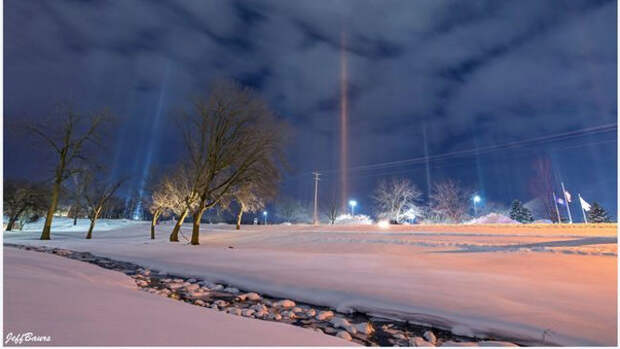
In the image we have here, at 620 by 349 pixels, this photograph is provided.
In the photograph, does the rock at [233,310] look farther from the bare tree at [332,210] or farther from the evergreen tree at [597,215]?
the bare tree at [332,210]

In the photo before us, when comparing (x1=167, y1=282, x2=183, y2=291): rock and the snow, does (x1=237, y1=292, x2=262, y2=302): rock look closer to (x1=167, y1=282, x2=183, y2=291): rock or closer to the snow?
(x1=167, y1=282, x2=183, y2=291): rock

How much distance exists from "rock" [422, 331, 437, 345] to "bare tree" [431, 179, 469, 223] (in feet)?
190

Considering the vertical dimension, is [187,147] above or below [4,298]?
above

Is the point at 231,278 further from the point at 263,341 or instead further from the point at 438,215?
the point at 438,215

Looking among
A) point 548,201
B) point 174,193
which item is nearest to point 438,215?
point 548,201

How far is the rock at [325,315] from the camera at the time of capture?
4.49 meters

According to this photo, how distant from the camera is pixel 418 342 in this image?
364 centimetres

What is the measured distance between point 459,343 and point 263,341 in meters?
2.48

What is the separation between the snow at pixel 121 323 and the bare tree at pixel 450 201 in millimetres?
59903

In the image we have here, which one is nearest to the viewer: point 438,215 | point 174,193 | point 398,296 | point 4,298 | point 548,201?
point 4,298

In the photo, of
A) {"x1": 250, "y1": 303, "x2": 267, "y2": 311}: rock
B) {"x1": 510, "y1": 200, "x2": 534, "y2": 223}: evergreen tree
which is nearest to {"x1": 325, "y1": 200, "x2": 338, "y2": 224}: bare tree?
{"x1": 510, "y1": 200, "x2": 534, "y2": 223}: evergreen tree

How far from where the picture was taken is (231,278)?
7441 mm

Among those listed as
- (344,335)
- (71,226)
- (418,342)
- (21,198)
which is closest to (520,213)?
(418,342)

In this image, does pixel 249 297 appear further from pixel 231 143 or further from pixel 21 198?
pixel 21 198
